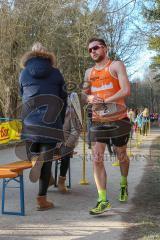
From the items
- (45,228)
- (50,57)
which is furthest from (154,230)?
(50,57)

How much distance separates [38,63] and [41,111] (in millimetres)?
624

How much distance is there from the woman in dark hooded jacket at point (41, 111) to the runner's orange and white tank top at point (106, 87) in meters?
0.45

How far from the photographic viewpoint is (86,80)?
21.8 ft

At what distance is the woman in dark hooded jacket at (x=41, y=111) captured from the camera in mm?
6199

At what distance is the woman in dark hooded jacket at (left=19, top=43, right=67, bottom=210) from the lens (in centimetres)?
620

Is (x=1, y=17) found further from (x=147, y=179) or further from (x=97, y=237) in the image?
(x=97, y=237)

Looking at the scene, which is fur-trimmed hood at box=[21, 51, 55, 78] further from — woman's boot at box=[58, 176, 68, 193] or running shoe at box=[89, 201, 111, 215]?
woman's boot at box=[58, 176, 68, 193]

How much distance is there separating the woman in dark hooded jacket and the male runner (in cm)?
45

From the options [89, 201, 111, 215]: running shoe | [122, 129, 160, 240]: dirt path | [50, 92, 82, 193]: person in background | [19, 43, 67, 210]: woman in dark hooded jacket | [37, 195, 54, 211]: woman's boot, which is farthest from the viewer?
[50, 92, 82, 193]: person in background

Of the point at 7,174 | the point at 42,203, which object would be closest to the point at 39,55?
the point at 7,174

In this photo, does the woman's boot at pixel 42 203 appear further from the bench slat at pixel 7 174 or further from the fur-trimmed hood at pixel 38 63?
the fur-trimmed hood at pixel 38 63

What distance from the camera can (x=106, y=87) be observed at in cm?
637

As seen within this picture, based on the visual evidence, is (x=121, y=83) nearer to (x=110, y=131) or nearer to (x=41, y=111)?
(x=110, y=131)

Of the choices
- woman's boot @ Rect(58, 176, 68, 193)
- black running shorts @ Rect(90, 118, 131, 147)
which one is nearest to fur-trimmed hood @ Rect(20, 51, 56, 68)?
black running shorts @ Rect(90, 118, 131, 147)
